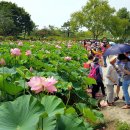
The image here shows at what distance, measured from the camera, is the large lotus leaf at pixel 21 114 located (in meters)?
1.88

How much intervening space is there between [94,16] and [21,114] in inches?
2113

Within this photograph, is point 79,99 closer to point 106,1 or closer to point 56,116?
point 56,116

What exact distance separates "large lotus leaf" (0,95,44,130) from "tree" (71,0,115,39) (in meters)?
52.9

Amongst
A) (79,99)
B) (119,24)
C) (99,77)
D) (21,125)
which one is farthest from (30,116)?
(119,24)

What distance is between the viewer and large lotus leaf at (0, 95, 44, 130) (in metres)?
1.88

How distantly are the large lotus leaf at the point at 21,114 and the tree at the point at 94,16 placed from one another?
52.9m

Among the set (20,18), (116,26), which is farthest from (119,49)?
(20,18)

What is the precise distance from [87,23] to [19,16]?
1629 cm

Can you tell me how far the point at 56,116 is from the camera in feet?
6.86

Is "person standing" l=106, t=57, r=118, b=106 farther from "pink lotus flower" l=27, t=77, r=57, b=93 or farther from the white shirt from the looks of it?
"pink lotus flower" l=27, t=77, r=57, b=93

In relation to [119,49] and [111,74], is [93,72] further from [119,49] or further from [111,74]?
[119,49]

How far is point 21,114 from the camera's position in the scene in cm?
196

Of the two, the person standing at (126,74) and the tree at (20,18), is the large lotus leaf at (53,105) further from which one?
the tree at (20,18)

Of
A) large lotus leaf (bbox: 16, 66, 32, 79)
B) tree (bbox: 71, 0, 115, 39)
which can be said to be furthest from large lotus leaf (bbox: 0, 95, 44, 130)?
tree (bbox: 71, 0, 115, 39)
